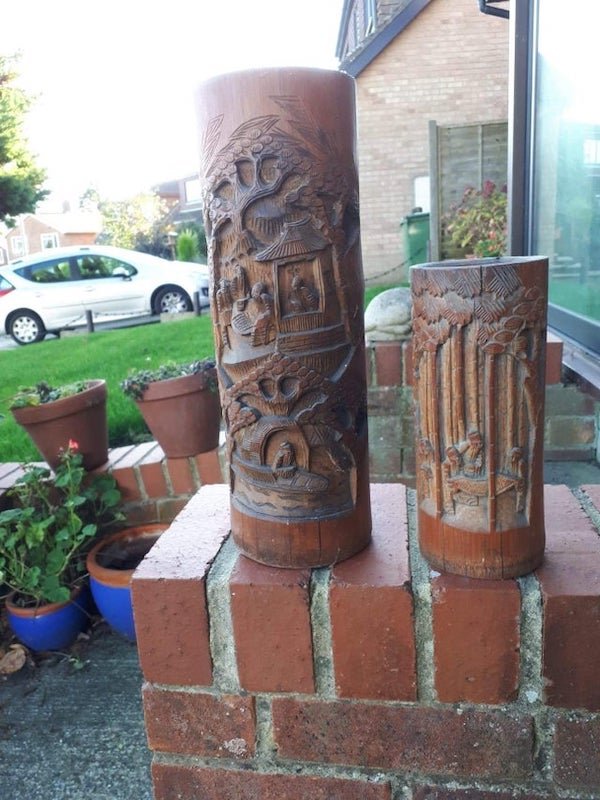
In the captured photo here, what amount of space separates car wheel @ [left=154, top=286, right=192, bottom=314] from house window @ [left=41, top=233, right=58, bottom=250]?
98.0ft

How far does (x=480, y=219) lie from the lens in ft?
19.0

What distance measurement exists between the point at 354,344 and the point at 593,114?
2243mm

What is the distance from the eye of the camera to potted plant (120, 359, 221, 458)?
7.83 feet

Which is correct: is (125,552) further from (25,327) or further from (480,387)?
(25,327)

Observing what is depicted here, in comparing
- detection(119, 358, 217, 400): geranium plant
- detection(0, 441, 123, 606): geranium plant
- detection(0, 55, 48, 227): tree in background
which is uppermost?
detection(0, 55, 48, 227): tree in background

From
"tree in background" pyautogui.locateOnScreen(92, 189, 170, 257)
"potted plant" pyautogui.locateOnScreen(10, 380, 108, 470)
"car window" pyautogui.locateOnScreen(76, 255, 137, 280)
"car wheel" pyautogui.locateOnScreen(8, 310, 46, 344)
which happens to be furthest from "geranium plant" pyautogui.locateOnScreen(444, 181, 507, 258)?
"tree in background" pyautogui.locateOnScreen(92, 189, 170, 257)

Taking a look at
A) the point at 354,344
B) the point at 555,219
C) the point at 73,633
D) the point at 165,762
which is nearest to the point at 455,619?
the point at 354,344

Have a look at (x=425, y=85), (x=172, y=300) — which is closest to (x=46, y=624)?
(x=172, y=300)

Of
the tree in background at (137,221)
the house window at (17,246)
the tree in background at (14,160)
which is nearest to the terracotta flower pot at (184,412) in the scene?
the tree in background at (14,160)

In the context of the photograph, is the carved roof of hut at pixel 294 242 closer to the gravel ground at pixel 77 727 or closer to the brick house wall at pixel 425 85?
the gravel ground at pixel 77 727

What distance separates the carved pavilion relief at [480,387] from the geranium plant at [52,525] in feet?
4.88

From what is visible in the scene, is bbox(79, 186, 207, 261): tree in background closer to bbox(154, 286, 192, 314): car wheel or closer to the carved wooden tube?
bbox(154, 286, 192, 314): car wheel

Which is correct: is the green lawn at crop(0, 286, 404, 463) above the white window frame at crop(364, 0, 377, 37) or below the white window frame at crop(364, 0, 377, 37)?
below

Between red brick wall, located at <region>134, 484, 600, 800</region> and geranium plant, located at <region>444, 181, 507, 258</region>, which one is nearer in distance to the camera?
red brick wall, located at <region>134, 484, 600, 800</region>
